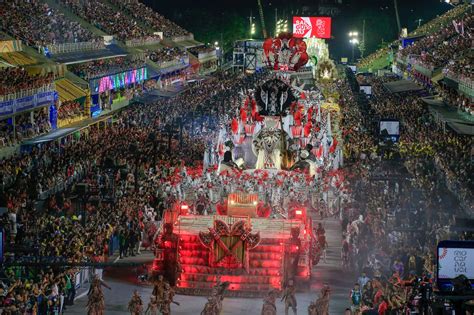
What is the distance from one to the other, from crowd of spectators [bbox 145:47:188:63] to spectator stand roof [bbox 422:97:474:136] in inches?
963

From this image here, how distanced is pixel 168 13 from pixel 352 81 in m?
52.8

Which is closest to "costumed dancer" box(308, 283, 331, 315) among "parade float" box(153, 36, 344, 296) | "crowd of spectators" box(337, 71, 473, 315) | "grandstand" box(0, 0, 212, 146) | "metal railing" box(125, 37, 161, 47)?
"crowd of spectators" box(337, 71, 473, 315)

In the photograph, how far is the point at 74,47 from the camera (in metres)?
71.9

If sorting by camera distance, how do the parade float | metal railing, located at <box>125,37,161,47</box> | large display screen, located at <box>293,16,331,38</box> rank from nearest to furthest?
the parade float → metal railing, located at <box>125,37,161,47</box> → large display screen, located at <box>293,16,331,38</box>

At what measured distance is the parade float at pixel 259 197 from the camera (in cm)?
2855

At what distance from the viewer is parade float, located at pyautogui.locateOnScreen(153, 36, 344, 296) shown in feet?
93.7

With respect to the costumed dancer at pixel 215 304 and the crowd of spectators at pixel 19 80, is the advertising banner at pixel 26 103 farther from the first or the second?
the costumed dancer at pixel 215 304

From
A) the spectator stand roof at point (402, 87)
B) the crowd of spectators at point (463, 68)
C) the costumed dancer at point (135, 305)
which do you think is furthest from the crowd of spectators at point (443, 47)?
the costumed dancer at point (135, 305)

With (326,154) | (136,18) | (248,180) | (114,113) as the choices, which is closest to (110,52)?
(114,113)

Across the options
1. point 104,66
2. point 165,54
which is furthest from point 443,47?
point 104,66

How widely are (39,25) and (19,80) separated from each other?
59.8 feet

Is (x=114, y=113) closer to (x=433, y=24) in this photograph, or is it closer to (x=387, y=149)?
(x=387, y=149)

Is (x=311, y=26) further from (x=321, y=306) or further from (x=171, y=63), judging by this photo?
(x=321, y=306)

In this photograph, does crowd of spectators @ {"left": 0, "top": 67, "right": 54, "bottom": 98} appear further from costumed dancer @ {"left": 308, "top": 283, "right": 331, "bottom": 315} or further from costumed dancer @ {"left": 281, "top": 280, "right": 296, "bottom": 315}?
costumed dancer @ {"left": 308, "top": 283, "right": 331, "bottom": 315}
